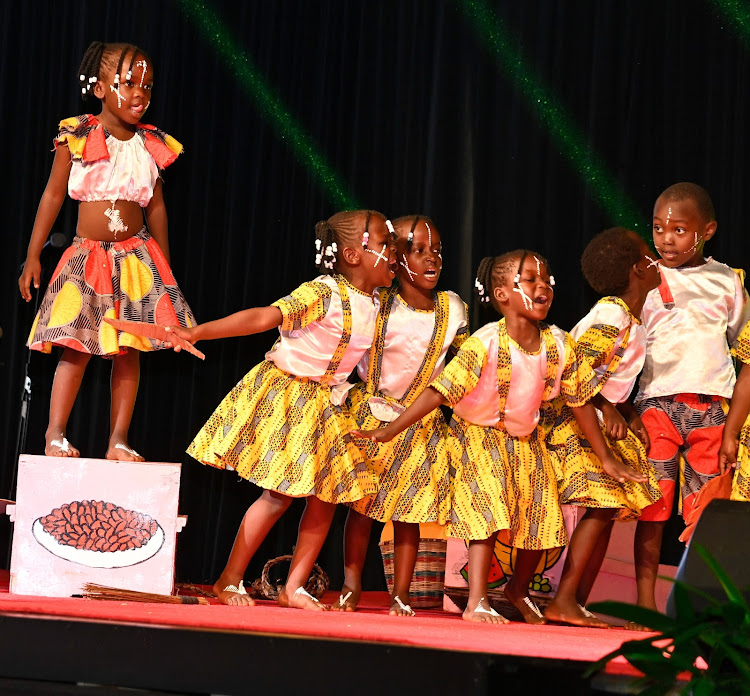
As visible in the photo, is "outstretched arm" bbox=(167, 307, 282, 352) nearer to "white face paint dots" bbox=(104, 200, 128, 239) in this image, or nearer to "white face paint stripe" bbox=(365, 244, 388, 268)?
"white face paint stripe" bbox=(365, 244, 388, 268)

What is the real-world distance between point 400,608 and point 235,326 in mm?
1076

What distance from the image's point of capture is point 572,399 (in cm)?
375

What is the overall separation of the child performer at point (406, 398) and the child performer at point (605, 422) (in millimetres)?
450

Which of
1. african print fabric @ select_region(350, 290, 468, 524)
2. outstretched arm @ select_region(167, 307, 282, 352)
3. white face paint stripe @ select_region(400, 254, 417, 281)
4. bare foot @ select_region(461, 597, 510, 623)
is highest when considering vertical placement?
white face paint stripe @ select_region(400, 254, 417, 281)

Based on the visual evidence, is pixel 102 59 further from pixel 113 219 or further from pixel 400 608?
pixel 400 608

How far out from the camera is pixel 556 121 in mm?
4555

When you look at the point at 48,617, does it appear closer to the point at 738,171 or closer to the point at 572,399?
the point at 572,399

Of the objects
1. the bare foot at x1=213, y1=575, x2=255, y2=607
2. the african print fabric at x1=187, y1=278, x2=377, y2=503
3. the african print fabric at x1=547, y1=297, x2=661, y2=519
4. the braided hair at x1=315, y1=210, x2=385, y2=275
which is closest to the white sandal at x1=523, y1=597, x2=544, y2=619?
the african print fabric at x1=547, y1=297, x2=661, y2=519

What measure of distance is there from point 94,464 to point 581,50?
254cm

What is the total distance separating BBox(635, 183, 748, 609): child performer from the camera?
393 centimetres

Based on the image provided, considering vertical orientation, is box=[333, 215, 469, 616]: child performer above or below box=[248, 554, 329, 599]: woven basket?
above

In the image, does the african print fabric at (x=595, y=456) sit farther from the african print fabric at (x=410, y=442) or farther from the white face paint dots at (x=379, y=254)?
the white face paint dots at (x=379, y=254)

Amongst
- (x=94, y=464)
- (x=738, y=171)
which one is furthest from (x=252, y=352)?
(x=738, y=171)

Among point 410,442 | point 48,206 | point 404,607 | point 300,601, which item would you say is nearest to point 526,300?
point 410,442
